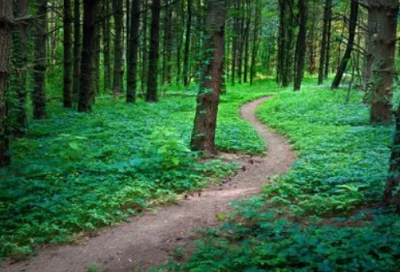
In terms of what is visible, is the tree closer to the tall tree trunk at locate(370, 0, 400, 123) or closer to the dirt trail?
the dirt trail

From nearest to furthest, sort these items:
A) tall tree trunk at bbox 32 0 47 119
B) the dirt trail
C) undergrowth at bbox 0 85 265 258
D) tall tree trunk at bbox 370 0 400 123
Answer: the dirt trail → undergrowth at bbox 0 85 265 258 → tall tree trunk at bbox 370 0 400 123 → tall tree trunk at bbox 32 0 47 119

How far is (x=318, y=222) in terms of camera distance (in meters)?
5.81

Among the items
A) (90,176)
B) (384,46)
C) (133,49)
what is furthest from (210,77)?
(133,49)

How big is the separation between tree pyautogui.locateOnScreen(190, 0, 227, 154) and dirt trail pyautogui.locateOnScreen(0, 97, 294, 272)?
6.14 ft

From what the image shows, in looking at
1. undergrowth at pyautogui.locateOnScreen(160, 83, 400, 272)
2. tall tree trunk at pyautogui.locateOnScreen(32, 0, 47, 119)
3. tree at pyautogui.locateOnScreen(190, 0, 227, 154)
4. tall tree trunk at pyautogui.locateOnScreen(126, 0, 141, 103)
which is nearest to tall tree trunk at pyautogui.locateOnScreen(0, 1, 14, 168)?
undergrowth at pyautogui.locateOnScreen(160, 83, 400, 272)

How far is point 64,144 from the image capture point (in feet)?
34.8

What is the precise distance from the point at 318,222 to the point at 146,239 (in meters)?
2.64

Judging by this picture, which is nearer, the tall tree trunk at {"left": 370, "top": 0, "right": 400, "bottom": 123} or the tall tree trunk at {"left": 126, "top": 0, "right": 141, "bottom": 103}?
the tall tree trunk at {"left": 370, "top": 0, "right": 400, "bottom": 123}

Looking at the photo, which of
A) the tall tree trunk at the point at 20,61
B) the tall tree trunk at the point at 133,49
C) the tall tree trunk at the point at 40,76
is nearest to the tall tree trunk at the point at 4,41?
the tall tree trunk at the point at 20,61

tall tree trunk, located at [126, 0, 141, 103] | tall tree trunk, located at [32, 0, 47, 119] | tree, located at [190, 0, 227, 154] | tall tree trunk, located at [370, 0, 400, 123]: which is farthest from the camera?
tall tree trunk, located at [126, 0, 141, 103]

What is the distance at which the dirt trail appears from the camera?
5219mm

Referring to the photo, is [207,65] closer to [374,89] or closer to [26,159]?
[26,159]

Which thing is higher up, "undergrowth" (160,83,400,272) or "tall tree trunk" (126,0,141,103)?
"tall tree trunk" (126,0,141,103)

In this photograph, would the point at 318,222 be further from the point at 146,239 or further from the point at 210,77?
the point at 210,77
